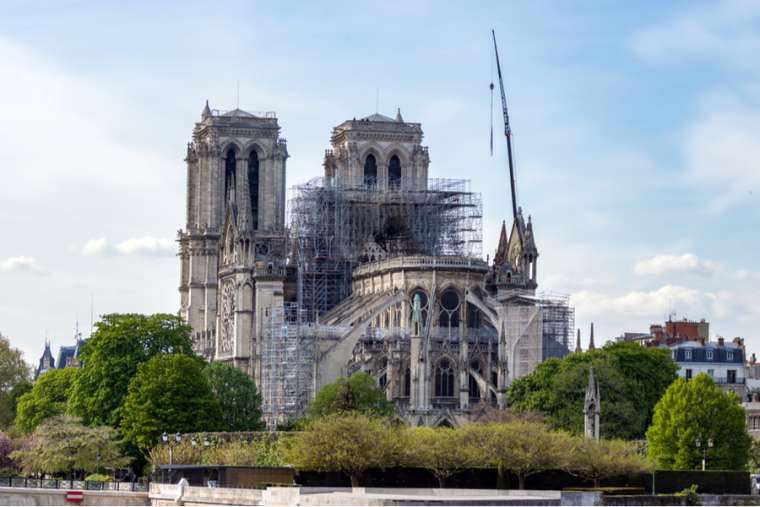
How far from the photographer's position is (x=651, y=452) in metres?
90.1

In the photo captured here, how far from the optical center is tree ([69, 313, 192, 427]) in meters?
106

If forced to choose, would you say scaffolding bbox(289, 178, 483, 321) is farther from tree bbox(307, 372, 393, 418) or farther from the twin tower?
tree bbox(307, 372, 393, 418)

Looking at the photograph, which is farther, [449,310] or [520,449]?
[449,310]

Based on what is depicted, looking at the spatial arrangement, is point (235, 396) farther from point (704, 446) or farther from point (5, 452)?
point (704, 446)

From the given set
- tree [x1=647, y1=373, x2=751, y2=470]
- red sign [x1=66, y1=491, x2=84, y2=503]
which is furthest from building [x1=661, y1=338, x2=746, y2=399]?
red sign [x1=66, y1=491, x2=84, y2=503]

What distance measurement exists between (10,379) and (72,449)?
138 ft

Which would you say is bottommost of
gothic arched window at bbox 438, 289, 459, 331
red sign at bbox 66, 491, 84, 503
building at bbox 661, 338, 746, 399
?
red sign at bbox 66, 491, 84, 503

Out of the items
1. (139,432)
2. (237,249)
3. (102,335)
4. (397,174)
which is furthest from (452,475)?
(397,174)

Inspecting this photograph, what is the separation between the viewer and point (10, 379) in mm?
140375

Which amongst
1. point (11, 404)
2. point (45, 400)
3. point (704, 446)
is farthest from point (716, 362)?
point (11, 404)

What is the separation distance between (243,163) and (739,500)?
7219cm

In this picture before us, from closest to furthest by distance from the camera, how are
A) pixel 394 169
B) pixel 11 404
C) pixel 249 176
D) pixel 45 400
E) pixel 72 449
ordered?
pixel 72 449
pixel 45 400
pixel 11 404
pixel 394 169
pixel 249 176

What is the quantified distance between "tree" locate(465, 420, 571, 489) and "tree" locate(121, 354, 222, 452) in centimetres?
2217

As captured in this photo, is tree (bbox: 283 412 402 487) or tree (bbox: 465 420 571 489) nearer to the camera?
tree (bbox: 283 412 402 487)
